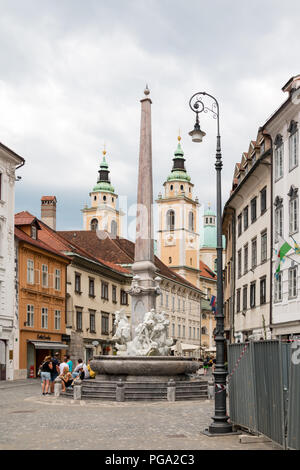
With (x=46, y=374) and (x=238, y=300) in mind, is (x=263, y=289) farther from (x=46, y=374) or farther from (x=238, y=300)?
(x=46, y=374)

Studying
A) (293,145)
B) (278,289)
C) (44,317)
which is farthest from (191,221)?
(293,145)

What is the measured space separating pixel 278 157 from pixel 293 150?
2.50m

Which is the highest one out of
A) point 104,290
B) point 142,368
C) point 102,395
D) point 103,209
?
point 103,209

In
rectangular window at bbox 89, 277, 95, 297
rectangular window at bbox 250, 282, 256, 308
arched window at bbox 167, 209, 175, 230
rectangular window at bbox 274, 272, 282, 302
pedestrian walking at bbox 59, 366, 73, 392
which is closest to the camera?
pedestrian walking at bbox 59, 366, 73, 392

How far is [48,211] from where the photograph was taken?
2213 inches

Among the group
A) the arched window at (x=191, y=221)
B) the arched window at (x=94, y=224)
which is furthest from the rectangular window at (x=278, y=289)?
the arched window at (x=94, y=224)

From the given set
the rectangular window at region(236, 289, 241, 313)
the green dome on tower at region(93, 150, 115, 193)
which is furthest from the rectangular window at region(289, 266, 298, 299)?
the green dome on tower at region(93, 150, 115, 193)

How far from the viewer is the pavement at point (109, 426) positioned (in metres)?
11.3

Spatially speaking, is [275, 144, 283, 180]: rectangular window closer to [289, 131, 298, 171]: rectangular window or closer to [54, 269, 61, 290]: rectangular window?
[289, 131, 298, 171]: rectangular window

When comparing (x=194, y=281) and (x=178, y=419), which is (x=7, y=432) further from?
(x=194, y=281)

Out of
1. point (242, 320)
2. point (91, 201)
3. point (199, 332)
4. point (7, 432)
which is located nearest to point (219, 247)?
point (7, 432)

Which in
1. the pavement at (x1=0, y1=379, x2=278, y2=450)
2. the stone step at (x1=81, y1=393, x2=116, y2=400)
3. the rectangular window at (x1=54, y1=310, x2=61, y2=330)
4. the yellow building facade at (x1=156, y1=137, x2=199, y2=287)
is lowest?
the stone step at (x1=81, y1=393, x2=116, y2=400)

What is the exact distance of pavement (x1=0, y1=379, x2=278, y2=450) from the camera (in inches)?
446
